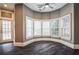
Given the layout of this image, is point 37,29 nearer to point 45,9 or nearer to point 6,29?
point 45,9

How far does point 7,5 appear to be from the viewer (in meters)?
2.03

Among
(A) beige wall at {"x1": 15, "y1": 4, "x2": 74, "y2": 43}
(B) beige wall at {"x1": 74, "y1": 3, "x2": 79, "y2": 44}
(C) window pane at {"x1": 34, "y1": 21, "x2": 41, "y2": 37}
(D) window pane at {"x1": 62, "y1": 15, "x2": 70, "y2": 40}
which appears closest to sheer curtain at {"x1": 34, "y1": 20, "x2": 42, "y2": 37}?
(C) window pane at {"x1": 34, "y1": 21, "x2": 41, "y2": 37}

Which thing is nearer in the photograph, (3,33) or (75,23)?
(75,23)

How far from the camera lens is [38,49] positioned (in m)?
2.08

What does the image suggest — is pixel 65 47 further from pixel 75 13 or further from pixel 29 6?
pixel 29 6

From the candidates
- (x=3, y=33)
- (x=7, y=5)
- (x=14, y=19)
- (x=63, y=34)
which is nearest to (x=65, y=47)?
(x=63, y=34)

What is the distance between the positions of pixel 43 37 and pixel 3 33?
0.89m

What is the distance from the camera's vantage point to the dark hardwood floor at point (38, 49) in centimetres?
203

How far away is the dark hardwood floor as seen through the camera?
203 centimetres

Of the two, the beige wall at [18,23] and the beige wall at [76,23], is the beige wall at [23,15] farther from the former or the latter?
the beige wall at [76,23]

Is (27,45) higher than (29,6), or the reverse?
(29,6)

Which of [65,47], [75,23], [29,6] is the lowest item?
[65,47]

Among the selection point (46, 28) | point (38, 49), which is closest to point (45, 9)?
point (46, 28)

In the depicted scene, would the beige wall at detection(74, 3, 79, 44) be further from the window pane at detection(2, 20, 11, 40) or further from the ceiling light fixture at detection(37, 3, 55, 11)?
the window pane at detection(2, 20, 11, 40)
